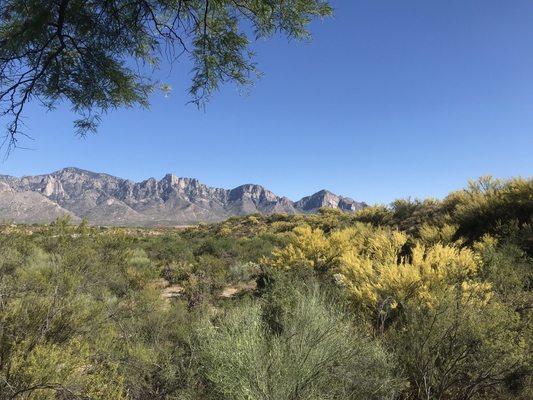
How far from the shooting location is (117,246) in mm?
11930

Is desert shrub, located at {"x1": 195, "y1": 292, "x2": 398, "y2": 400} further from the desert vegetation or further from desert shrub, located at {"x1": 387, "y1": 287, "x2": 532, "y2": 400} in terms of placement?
desert shrub, located at {"x1": 387, "y1": 287, "x2": 532, "y2": 400}

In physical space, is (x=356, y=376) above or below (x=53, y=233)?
below

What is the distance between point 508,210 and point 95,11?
10577mm

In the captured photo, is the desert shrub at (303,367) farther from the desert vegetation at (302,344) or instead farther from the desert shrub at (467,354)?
the desert shrub at (467,354)

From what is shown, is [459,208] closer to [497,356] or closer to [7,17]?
[497,356]

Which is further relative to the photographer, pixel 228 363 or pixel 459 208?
pixel 459 208

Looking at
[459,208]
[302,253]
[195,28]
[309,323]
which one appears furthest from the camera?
[459,208]

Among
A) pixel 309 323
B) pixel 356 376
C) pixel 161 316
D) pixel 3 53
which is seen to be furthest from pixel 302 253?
pixel 3 53

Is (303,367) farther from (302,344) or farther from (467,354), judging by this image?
(467,354)

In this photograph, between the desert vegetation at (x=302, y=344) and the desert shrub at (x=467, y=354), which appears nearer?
the desert vegetation at (x=302, y=344)

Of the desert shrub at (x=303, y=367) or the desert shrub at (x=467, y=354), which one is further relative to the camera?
the desert shrub at (x=467, y=354)

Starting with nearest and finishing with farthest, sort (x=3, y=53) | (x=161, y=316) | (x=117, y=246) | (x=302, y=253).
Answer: (x=3, y=53)
(x=161, y=316)
(x=302, y=253)
(x=117, y=246)

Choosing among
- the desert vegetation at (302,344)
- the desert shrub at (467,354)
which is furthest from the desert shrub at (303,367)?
the desert shrub at (467,354)

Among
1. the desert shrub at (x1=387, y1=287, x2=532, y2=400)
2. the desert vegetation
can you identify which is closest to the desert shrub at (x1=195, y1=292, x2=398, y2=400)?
the desert vegetation
